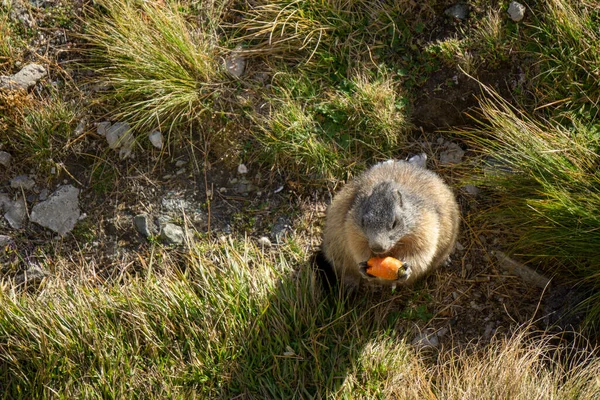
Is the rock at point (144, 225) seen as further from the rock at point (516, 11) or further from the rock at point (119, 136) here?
the rock at point (516, 11)

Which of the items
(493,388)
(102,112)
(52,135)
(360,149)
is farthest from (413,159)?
(52,135)

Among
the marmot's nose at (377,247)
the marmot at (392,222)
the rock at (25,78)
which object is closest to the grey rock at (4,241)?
the rock at (25,78)

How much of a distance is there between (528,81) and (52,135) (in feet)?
13.1

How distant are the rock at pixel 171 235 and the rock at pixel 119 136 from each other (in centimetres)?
79

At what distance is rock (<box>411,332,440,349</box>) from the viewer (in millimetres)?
5557

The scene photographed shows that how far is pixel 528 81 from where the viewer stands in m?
5.91

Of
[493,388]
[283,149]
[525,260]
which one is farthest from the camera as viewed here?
[283,149]

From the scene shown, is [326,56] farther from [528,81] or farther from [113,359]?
[113,359]

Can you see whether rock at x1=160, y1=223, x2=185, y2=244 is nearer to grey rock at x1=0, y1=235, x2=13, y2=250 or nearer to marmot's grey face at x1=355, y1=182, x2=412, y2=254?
grey rock at x1=0, y1=235, x2=13, y2=250

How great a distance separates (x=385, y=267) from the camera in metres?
4.96

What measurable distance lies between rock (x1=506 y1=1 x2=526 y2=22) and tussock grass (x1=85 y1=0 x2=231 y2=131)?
2.47 m

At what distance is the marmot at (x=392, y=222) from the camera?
4.79m

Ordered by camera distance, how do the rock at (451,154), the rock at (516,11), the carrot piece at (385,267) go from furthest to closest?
the rock at (451,154) < the rock at (516,11) < the carrot piece at (385,267)

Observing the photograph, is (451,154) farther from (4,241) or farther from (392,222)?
(4,241)
